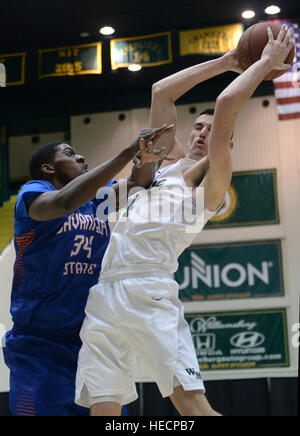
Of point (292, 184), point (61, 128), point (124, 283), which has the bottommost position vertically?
point (124, 283)

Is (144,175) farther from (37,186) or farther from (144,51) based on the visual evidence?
(144,51)

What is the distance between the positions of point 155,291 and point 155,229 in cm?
35

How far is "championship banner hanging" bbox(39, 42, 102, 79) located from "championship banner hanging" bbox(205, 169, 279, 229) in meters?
3.69

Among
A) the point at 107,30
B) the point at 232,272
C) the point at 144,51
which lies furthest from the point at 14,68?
the point at 232,272

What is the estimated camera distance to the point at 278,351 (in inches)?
487

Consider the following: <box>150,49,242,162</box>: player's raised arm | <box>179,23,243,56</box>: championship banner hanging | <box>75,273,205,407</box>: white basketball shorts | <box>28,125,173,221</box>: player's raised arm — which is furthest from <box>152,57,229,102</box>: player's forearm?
<box>179,23,243,56</box>: championship banner hanging

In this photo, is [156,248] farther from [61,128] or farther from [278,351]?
[61,128]

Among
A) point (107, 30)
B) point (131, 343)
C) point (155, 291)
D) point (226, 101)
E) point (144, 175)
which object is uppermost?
point (107, 30)

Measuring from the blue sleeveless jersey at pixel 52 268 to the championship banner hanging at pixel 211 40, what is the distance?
31.3 feet

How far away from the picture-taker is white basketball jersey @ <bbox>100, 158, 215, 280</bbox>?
3.50m

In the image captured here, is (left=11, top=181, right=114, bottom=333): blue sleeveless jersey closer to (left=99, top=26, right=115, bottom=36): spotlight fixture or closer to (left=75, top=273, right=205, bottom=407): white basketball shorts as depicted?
(left=75, top=273, right=205, bottom=407): white basketball shorts

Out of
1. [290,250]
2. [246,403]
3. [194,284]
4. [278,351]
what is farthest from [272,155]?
[246,403]

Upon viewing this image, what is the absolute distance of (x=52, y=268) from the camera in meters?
3.57

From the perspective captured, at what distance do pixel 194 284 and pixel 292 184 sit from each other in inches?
112
